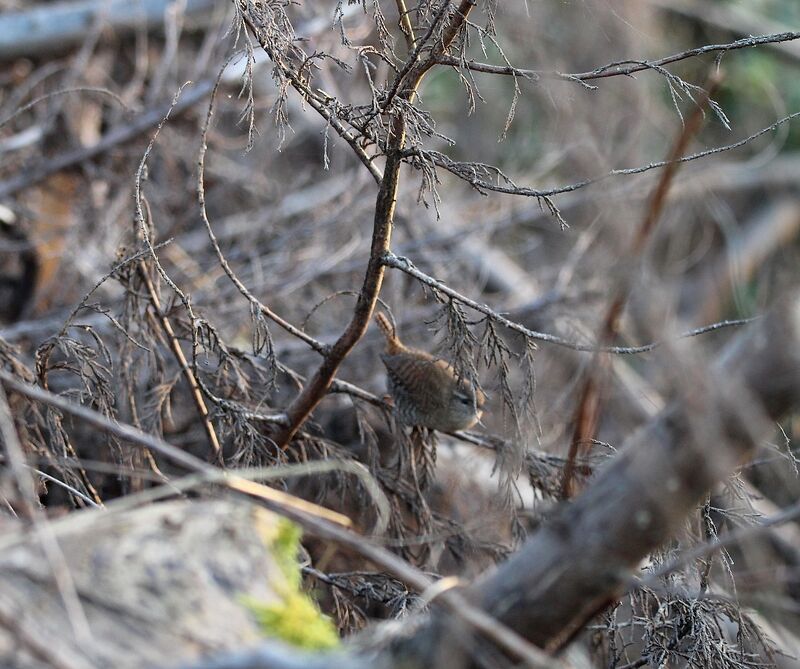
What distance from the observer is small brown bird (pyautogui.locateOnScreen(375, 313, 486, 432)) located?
9.43 ft

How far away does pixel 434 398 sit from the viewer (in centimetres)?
289

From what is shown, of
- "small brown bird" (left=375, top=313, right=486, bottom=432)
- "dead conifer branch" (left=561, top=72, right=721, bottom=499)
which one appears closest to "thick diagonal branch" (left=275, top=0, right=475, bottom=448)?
"small brown bird" (left=375, top=313, right=486, bottom=432)

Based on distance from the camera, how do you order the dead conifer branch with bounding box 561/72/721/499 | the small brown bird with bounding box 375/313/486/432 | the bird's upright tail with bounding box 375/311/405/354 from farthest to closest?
the bird's upright tail with bounding box 375/311/405/354 → the small brown bird with bounding box 375/313/486/432 → the dead conifer branch with bounding box 561/72/721/499

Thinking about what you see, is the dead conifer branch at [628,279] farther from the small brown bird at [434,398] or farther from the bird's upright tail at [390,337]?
the bird's upright tail at [390,337]

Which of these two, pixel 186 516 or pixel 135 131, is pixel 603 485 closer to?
pixel 186 516

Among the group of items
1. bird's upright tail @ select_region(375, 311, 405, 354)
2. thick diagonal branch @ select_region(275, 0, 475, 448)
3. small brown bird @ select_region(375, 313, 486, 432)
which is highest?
thick diagonal branch @ select_region(275, 0, 475, 448)

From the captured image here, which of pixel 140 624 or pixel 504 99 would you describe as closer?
pixel 140 624

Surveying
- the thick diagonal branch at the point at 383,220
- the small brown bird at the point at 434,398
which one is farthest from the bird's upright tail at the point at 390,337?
the thick diagonal branch at the point at 383,220

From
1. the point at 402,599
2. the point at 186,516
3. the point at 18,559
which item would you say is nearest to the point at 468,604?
the point at 186,516

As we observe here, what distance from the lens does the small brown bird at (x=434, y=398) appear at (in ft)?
9.43

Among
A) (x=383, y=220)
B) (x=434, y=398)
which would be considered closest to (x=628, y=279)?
(x=383, y=220)

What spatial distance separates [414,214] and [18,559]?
13.8ft

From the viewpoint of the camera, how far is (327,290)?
16.2ft

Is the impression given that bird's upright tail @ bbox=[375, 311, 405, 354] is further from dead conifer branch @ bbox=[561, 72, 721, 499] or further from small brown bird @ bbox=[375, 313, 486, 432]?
dead conifer branch @ bbox=[561, 72, 721, 499]
